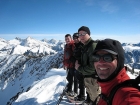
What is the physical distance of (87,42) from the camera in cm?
621

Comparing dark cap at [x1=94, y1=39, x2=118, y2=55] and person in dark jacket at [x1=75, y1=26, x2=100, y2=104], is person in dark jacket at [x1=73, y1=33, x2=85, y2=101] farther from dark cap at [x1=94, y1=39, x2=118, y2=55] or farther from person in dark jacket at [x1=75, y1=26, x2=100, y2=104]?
dark cap at [x1=94, y1=39, x2=118, y2=55]

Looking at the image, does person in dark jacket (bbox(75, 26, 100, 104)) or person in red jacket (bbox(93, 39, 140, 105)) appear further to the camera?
person in dark jacket (bbox(75, 26, 100, 104))

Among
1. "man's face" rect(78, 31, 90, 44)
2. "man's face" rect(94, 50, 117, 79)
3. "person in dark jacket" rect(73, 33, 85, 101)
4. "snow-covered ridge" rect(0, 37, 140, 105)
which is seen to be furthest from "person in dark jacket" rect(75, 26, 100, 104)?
"man's face" rect(94, 50, 117, 79)

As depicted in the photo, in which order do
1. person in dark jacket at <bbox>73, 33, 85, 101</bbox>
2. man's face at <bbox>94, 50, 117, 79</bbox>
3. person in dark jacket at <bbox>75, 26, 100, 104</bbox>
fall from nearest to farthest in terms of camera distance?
1. man's face at <bbox>94, 50, 117, 79</bbox>
2. person in dark jacket at <bbox>75, 26, 100, 104</bbox>
3. person in dark jacket at <bbox>73, 33, 85, 101</bbox>

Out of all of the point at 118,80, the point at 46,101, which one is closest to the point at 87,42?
the point at 118,80

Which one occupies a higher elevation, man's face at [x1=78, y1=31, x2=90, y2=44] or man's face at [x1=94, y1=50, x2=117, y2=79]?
man's face at [x1=78, y1=31, x2=90, y2=44]

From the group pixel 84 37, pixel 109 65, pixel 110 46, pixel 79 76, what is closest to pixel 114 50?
pixel 110 46

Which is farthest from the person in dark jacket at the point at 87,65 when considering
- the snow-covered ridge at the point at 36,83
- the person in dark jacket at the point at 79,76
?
the snow-covered ridge at the point at 36,83

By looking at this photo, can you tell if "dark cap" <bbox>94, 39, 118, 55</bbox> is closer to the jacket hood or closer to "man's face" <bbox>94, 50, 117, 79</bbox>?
the jacket hood

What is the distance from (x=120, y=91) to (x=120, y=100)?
13 cm

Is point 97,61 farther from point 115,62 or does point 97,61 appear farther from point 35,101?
point 35,101

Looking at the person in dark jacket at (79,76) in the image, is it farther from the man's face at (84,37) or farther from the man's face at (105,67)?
the man's face at (105,67)

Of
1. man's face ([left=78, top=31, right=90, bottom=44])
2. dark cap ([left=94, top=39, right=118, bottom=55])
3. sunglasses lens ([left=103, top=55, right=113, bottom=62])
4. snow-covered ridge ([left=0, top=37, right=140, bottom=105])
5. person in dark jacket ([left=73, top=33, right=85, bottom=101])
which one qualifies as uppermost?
man's face ([left=78, top=31, right=90, bottom=44])

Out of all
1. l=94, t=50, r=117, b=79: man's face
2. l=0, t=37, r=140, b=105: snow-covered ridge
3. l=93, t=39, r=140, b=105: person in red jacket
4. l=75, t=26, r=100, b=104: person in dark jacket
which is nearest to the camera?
l=93, t=39, r=140, b=105: person in red jacket
